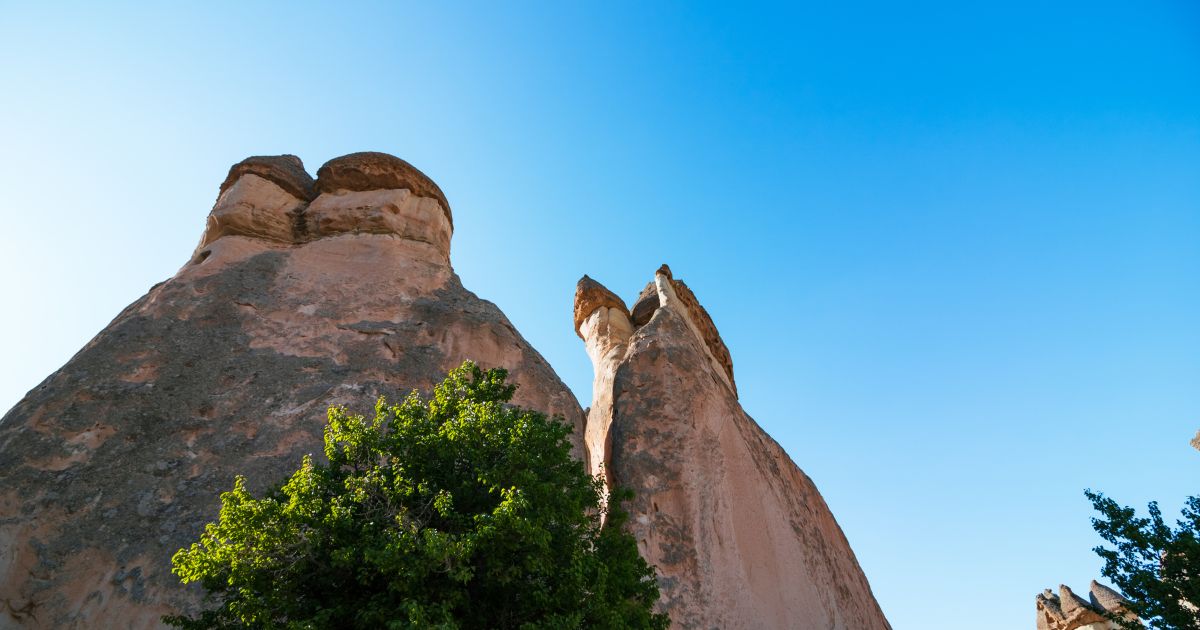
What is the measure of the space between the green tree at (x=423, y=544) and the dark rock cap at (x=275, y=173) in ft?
39.4

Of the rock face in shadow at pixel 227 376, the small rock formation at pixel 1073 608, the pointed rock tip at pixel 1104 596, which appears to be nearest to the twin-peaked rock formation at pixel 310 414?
the rock face in shadow at pixel 227 376

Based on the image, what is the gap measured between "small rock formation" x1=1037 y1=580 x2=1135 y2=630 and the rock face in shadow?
75.0 ft

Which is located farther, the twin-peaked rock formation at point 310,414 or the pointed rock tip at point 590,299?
the pointed rock tip at point 590,299

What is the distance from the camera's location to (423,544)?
23.8 feet

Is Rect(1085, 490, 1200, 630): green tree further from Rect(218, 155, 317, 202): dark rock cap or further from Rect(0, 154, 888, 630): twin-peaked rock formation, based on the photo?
Rect(218, 155, 317, 202): dark rock cap

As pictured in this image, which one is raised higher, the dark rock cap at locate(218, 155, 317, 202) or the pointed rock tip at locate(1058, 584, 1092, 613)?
the dark rock cap at locate(218, 155, 317, 202)

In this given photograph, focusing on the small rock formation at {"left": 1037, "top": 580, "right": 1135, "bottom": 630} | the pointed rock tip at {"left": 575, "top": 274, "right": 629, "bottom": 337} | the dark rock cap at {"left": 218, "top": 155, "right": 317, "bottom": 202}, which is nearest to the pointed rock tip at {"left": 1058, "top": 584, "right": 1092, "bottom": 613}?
the small rock formation at {"left": 1037, "top": 580, "right": 1135, "bottom": 630}

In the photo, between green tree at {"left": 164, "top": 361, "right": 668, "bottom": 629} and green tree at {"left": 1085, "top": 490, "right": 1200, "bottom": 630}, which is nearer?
green tree at {"left": 164, "top": 361, "right": 668, "bottom": 629}

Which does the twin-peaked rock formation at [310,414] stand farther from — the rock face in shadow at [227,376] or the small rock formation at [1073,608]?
the small rock formation at [1073,608]

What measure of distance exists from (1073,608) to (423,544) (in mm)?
28769

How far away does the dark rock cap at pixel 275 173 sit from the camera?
18672mm

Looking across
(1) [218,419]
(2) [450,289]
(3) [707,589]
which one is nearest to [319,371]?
(1) [218,419]

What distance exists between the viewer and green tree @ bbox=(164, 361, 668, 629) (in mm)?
7117

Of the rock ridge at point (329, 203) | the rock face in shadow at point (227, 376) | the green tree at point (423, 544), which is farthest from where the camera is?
the rock ridge at point (329, 203)
